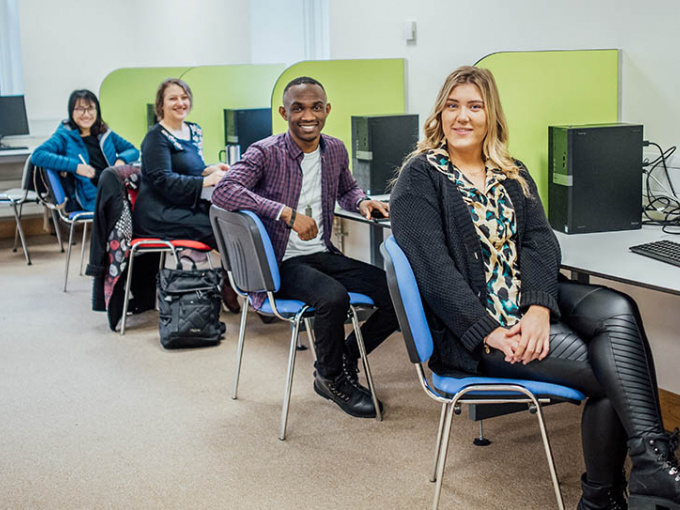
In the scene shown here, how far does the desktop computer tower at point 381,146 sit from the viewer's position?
3318 mm

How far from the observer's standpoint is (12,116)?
6.07 m

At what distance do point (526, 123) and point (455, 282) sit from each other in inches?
40.8

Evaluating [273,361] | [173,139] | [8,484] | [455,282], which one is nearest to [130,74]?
[173,139]

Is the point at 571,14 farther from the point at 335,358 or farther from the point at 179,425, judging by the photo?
the point at 179,425

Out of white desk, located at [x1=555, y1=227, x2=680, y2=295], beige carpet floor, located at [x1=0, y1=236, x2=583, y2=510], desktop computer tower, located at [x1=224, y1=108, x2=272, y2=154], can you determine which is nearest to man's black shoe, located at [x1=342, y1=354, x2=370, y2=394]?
beige carpet floor, located at [x1=0, y1=236, x2=583, y2=510]

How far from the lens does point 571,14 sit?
10.1 ft

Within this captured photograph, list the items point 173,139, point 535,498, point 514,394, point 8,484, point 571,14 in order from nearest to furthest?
point 514,394 → point 535,498 → point 8,484 → point 571,14 → point 173,139

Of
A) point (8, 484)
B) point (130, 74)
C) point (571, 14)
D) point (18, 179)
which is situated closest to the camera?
point (8, 484)

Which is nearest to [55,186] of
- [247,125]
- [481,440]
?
[247,125]

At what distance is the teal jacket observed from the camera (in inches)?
186

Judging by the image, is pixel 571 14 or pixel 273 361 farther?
pixel 273 361

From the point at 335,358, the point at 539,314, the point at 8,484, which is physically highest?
the point at 539,314

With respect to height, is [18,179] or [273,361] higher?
[18,179]

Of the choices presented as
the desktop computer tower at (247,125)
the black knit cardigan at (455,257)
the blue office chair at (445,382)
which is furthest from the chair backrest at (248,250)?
the desktop computer tower at (247,125)
